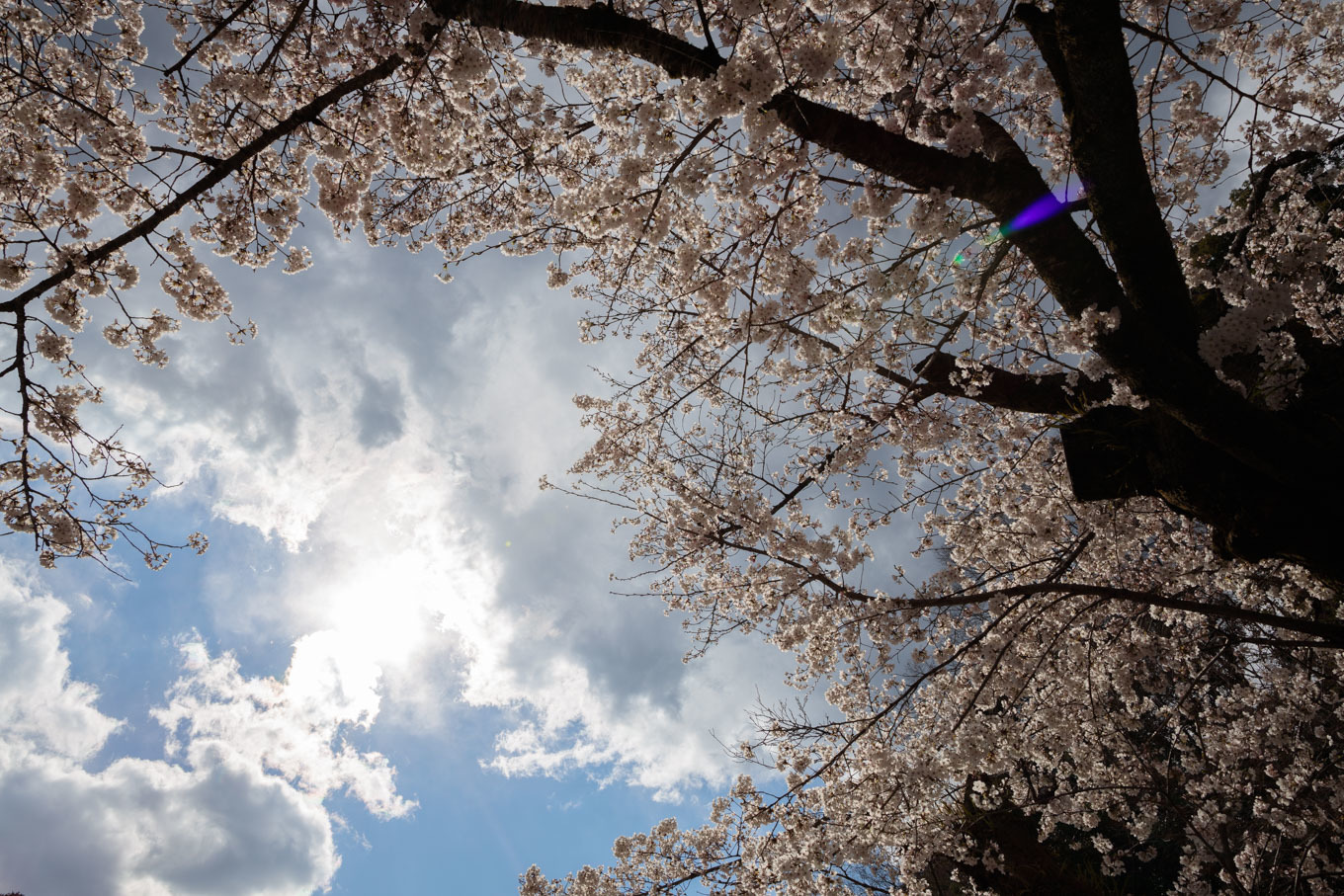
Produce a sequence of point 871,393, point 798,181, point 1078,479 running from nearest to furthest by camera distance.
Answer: point 1078,479, point 798,181, point 871,393

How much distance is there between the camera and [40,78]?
3.10 m

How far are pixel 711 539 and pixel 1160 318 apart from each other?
3913mm

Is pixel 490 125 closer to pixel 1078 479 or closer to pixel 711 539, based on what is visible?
pixel 711 539

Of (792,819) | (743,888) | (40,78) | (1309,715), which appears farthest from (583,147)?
(1309,715)

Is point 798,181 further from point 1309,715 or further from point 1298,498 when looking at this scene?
point 1309,715

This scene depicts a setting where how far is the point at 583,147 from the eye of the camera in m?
4.66

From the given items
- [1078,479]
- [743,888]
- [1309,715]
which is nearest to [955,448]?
[1078,479]

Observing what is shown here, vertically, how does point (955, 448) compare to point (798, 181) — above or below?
below

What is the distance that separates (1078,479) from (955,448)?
9.05 feet

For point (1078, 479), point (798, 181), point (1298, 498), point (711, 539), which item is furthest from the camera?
point (711, 539)

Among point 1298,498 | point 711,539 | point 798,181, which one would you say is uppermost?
point 798,181

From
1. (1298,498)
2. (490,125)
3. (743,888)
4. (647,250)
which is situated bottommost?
(743,888)

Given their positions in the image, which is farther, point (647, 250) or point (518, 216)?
point (518, 216)

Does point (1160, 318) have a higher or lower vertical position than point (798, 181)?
lower
